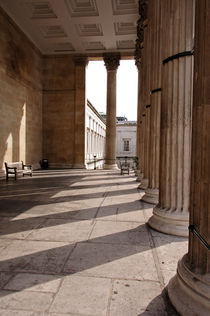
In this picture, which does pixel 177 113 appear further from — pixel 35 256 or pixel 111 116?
pixel 111 116

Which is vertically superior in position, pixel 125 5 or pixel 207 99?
pixel 125 5

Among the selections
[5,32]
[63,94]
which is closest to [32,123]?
[63,94]

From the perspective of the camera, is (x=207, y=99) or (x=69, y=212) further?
(x=69, y=212)

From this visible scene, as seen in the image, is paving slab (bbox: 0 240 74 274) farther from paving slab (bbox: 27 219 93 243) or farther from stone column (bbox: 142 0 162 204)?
stone column (bbox: 142 0 162 204)

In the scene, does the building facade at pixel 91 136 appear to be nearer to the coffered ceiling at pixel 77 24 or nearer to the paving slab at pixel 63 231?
the coffered ceiling at pixel 77 24

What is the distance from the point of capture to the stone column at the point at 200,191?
2615 millimetres

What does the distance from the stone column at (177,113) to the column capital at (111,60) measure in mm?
19529

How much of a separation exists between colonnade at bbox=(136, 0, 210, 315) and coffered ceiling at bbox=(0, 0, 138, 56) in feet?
40.8

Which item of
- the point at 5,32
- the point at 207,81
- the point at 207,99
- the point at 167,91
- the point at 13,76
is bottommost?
the point at 207,99

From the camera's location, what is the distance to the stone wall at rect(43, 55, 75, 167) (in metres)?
24.2

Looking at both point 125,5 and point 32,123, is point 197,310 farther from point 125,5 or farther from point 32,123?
point 32,123

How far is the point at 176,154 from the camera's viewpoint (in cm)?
523

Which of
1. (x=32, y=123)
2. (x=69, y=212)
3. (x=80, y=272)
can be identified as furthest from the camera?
(x=32, y=123)

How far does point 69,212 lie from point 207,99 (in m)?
5.28
